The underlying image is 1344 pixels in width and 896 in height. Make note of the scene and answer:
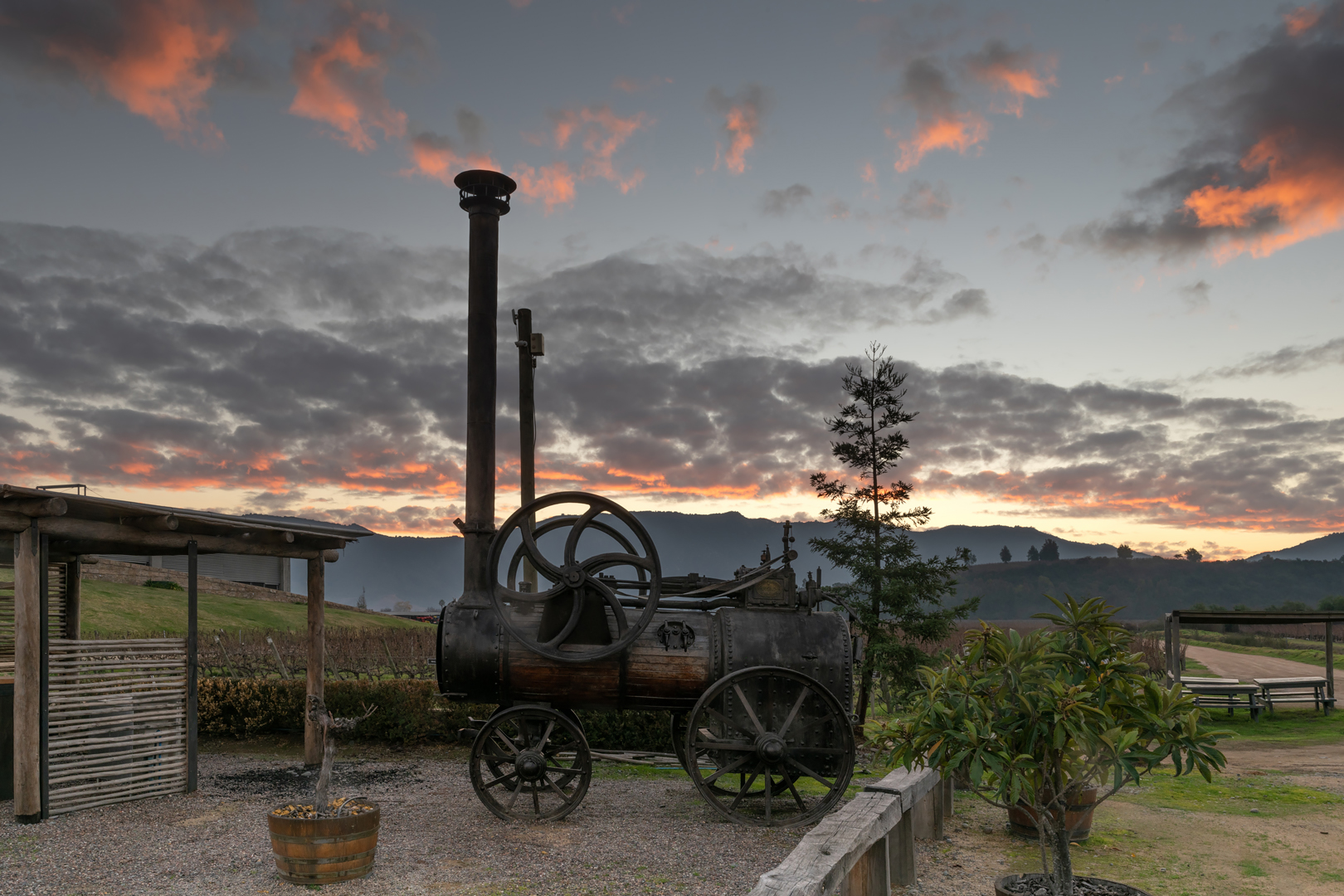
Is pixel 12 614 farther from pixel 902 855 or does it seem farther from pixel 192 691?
pixel 902 855

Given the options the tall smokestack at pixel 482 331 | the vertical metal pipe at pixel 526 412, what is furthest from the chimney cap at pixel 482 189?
the vertical metal pipe at pixel 526 412

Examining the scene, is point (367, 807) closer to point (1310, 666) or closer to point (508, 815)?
point (508, 815)

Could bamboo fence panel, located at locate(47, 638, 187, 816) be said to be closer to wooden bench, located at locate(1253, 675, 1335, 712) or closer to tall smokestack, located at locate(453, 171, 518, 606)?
tall smokestack, located at locate(453, 171, 518, 606)

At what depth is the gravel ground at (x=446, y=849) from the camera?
6.82m

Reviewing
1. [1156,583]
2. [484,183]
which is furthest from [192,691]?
[1156,583]

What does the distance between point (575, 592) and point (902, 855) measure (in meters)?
3.55

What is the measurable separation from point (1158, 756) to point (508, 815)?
5818 mm

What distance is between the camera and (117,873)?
7062mm

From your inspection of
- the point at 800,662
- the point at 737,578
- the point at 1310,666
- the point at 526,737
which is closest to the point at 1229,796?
the point at 800,662

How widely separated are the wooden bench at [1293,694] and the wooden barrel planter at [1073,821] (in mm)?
13671

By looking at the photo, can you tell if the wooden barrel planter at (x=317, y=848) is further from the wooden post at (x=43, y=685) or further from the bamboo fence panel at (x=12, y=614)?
the bamboo fence panel at (x=12, y=614)

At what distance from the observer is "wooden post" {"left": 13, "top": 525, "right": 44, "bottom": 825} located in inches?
333

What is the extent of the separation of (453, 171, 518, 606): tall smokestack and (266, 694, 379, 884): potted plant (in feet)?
13.6

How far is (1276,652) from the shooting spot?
3772 centimetres
